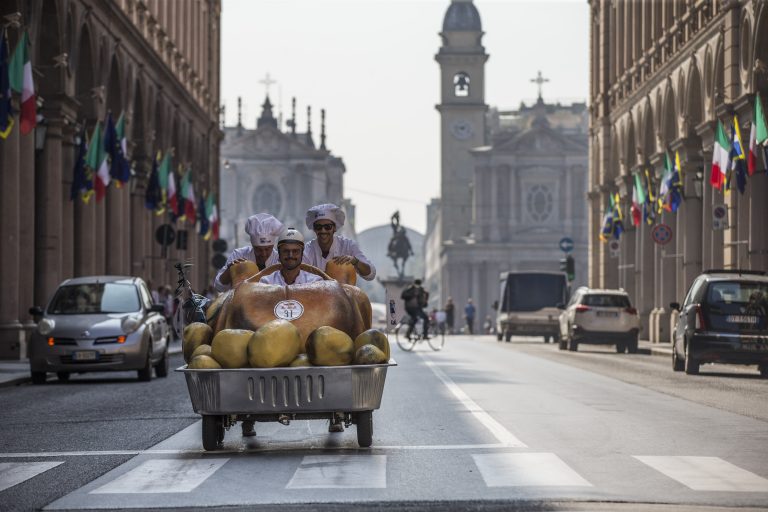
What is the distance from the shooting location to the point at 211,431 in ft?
38.8

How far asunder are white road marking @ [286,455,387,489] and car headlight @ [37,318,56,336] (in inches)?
502

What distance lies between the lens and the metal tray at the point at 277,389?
36.9ft

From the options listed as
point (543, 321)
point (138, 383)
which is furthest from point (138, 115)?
point (138, 383)

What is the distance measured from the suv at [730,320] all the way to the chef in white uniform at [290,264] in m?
15.3

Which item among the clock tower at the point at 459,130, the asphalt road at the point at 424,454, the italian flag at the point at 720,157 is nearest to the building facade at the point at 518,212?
the clock tower at the point at 459,130

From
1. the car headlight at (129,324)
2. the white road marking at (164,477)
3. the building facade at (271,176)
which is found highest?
the building facade at (271,176)

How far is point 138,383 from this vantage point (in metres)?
24.0

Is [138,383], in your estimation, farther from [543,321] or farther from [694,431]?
[543,321]

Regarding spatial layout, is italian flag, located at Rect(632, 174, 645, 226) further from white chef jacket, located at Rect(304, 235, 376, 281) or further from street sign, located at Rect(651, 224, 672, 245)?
white chef jacket, located at Rect(304, 235, 376, 281)

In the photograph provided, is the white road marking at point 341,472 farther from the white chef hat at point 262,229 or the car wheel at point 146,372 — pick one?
the car wheel at point 146,372

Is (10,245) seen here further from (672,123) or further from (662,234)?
(672,123)

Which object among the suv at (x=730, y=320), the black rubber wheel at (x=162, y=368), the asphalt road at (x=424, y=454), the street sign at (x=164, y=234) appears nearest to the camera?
the asphalt road at (x=424, y=454)

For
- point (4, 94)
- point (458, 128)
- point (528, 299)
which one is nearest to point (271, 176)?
point (458, 128)

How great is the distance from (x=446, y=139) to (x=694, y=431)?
116 meters
